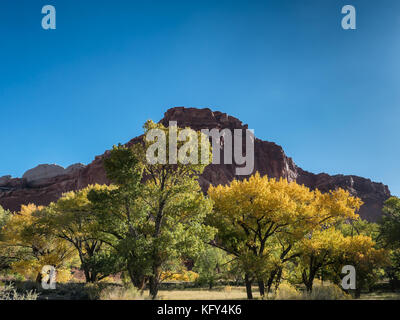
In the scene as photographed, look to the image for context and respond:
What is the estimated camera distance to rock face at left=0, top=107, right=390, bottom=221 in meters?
101

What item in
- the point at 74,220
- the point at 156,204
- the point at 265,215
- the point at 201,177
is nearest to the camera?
the point at 156,204

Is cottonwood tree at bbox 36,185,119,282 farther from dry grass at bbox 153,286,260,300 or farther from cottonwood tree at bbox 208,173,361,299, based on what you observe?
cottonwood tree at bbox 208,173,361,299

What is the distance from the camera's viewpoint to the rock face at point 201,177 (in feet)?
332

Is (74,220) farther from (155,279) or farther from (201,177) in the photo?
(201,177)

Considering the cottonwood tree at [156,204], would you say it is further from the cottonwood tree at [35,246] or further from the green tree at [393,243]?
the green tree at [393,243]

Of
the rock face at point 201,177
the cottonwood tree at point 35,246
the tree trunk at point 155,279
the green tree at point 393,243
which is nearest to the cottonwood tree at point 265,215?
the tree trunk at point 155,279

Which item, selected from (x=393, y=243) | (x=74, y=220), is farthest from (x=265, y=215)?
(x=393, y=243)

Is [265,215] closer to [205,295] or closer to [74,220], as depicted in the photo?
[205,295]

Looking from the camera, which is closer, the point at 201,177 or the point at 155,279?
the point at 155,279

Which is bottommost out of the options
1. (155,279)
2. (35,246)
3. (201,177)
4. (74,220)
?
(35,246)

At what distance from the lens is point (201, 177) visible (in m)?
92.2

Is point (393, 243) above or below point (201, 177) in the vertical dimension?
below

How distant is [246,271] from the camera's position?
1727 centimetres

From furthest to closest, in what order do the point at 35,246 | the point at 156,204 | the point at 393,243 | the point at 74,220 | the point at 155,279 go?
the point at 393,243, the point at 35,246, the point at 74,220, the point at 156,204, the point at 155,279
